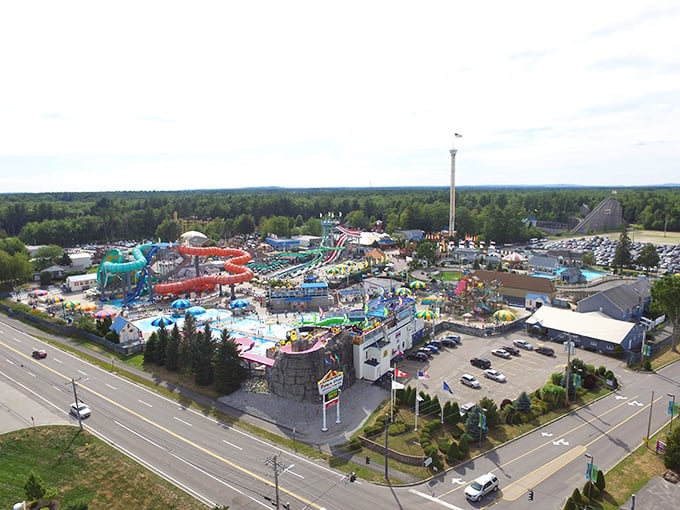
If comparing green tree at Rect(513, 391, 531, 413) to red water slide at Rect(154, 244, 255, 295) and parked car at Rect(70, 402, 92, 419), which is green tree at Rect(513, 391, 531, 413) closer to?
parked car at Rect(70, 402, 92, 419)

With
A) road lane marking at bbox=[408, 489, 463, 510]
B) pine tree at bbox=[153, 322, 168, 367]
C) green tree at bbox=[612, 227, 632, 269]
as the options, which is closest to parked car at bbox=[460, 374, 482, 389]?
road lane marking at bbox=[408, 489, 463, 510]

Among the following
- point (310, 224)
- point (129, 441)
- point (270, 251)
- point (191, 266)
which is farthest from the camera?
point (310, 224)

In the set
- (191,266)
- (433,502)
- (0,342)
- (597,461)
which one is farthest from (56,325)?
(597,461)

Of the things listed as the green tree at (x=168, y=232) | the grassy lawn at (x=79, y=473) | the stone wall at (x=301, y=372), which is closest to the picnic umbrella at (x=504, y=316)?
the stone wall at (x=301, y=372)

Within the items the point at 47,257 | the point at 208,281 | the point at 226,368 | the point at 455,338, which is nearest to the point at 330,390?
the point at 226,368

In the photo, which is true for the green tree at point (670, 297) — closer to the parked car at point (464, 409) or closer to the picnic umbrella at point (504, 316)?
the picnic umbrella at point (504, 316)

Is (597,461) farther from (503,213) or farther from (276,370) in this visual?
(503,213)
